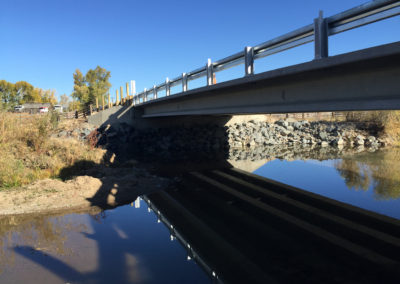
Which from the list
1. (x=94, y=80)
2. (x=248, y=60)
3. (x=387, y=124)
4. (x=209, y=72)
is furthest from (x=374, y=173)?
(x=94, y=80)

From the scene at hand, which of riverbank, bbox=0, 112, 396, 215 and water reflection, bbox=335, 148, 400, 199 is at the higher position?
riverbank, bbox=0, 112, 396, 215

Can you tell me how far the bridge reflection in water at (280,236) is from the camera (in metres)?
4.77

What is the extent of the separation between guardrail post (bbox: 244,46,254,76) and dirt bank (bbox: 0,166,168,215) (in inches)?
202

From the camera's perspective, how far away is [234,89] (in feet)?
40.9

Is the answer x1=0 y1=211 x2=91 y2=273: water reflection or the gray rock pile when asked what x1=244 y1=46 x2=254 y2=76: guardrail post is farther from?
the gray rock pile

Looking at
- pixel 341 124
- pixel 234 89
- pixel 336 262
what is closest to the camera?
pixel 336 262

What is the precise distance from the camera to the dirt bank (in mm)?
8461

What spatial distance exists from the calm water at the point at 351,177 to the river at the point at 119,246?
1.4 inches

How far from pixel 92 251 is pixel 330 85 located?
6.87 m

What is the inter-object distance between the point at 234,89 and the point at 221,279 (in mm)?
8987

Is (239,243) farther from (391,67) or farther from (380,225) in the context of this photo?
(391,67)

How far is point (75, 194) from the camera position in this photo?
9305mm

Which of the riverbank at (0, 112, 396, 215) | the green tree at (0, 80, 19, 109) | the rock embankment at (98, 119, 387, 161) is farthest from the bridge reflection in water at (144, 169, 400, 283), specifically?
the green tree at (0, 80, 19, 109)

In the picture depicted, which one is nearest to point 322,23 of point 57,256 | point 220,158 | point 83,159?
point 57,256
